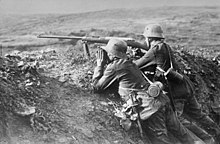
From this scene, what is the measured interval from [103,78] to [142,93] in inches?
25.3

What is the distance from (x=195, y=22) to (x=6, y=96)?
547 inches

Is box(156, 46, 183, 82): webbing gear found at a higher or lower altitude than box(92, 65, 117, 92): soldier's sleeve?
lower

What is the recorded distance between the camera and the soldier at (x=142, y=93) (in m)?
6.20

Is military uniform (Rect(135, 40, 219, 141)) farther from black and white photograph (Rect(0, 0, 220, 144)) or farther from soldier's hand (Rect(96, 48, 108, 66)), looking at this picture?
soldier's hand (Rect(96, 48, 108, 66))

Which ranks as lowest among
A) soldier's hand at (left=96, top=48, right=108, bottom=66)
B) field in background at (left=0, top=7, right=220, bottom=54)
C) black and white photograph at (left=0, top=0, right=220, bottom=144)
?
field in background at (left=0, top=7, right=220, bottom=54)

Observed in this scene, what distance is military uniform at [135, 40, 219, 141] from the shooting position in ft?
23.8

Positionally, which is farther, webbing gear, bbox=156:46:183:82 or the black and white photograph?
webbing gear, bbox=156:46:183:82

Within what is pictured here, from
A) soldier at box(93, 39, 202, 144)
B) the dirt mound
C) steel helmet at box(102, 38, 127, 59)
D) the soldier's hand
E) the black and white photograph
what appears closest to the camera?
the dirt mound

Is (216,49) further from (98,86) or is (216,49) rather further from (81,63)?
(98,86)

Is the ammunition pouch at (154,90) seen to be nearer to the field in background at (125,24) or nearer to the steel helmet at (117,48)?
the steel helmet at (117,48)

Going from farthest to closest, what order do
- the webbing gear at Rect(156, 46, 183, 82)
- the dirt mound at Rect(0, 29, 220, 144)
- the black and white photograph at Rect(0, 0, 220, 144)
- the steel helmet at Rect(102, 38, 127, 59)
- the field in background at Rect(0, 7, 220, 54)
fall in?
1. the field in background at Rect(0, 7, 220, 54)
2. the webbing gear at Rect(156, 46, 183, 82)
3. the steel helmet at Rect(102, 38, 127, 59)
4. the black and white photograph at Rect(0, 0, 220, 144)
5. the dirt mound at Rect(0, 29, 220, 144)

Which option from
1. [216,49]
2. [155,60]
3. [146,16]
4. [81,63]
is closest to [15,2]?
[146,16]

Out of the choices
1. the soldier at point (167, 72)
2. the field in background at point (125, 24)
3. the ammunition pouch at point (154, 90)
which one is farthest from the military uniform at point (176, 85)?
the field in background at point (125, 24)

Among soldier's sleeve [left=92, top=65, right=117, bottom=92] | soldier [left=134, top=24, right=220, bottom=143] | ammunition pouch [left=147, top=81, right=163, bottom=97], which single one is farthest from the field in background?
ammunition pouch [left=147, top=81, right=163, bottom=97]
